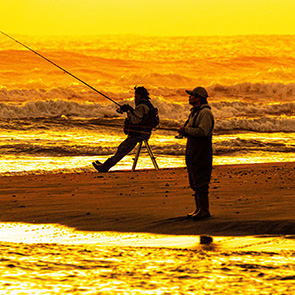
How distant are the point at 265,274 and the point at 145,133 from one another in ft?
29.0

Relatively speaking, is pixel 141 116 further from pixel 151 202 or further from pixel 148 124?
pixel 151 202

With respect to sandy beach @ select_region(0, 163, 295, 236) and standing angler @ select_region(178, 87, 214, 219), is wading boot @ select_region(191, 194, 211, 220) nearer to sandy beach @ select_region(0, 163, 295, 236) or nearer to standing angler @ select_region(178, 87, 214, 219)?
standing angler @ select_region(178, 87, 214, 219)

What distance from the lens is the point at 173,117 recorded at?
45.8m

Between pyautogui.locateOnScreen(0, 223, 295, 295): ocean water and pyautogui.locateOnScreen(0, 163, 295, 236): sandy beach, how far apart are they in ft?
1.93

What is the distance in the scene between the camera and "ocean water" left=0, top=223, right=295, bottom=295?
5680mm

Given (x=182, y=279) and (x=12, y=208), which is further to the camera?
(x=12, y=208)

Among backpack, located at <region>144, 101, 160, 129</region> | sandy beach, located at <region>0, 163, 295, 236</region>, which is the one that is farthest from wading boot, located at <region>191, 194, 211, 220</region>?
backpack, located at <region>144, 101, 160, 129</region>

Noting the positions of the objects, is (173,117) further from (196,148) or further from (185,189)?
(196,148)

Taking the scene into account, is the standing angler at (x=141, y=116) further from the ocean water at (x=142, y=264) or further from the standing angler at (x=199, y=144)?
the ocean water at (x=142, y=264)

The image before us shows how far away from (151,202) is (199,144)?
1.87 m

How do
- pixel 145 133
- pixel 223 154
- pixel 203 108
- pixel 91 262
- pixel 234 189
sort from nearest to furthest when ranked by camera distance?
pixel 91 262
pixel 203 108
pixel 234 189
pixel 145 133
pixel 223 154

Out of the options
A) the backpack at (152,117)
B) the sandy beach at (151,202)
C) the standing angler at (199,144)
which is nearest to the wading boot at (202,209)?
the standing angler at (199,144)

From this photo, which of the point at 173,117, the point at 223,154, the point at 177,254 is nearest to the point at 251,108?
the point at 173,117

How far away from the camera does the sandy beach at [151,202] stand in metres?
8.75
